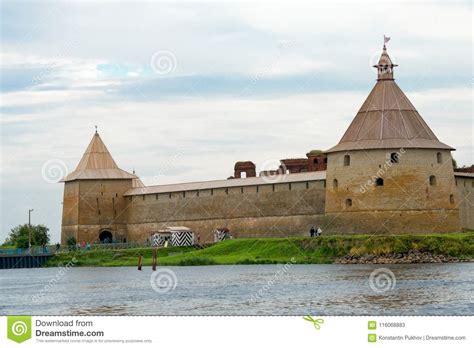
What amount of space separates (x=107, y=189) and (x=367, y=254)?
20.9 meters

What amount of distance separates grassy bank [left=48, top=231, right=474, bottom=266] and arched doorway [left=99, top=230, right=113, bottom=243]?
362 inches

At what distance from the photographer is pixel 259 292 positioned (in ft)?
74.8

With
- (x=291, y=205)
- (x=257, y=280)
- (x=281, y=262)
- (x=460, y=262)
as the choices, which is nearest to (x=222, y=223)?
(x=291, y=205)

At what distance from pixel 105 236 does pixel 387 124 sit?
728 inches

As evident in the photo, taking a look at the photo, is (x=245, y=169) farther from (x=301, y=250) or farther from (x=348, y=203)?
(x=301, y=250)

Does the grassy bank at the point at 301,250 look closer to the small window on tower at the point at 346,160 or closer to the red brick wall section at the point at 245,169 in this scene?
the small window on tower at the point at 346,160

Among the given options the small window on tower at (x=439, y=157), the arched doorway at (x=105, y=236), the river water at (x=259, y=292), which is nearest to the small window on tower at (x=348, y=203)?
the small window on tower at (x=439, y=157)

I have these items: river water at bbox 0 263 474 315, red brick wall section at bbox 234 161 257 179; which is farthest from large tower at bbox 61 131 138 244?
river water at bbox 0 263 474 315

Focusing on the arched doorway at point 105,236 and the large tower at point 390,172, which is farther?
the arched doorway at point 105,236

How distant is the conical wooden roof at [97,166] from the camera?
172 ft

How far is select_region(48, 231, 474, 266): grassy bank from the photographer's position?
33812mm

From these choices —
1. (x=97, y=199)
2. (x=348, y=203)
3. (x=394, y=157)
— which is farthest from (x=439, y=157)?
(x=97, y=199)

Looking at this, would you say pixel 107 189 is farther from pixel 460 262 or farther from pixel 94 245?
pixel 460 262

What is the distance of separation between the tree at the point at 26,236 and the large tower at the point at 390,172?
69.7 feet
